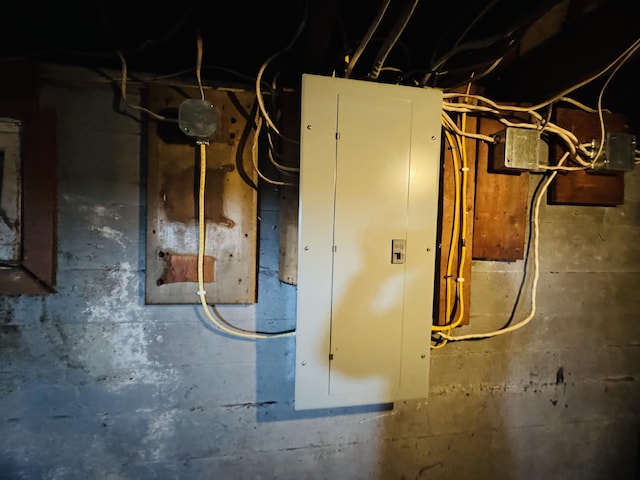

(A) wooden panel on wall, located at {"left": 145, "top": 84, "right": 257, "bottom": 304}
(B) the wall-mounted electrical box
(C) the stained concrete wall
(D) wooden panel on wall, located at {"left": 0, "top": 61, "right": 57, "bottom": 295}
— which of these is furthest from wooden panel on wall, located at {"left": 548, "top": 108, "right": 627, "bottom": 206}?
(D) wooden panel on wall, located at {"left": 0, "top": 61, "right": 57, "bottom": 295}

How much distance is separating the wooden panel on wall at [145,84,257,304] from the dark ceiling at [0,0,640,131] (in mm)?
135

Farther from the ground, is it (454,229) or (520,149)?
(520,149)

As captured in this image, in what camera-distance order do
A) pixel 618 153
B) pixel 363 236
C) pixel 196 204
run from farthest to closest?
pixel 618 153 < pixel 196 204 < pixel 363 236

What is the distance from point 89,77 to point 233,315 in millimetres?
919

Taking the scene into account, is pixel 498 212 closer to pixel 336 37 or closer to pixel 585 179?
pixel 585 179

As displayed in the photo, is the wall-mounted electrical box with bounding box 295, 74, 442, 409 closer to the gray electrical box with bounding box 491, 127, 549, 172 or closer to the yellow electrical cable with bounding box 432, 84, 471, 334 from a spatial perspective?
the yellow electrical cable with bounding box 432, 84, 471, 334

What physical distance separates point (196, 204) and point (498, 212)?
3.70ft

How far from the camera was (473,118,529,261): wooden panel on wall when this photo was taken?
1147 mm

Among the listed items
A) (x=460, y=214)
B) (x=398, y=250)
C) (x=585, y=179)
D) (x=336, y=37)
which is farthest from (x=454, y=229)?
(x=336, y=37)

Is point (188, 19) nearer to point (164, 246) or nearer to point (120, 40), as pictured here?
point (120, 40)

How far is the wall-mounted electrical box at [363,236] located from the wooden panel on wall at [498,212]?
0.36 m

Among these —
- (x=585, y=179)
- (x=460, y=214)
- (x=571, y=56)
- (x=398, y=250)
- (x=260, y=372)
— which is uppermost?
(x=571, y=56)

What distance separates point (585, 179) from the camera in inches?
46.9

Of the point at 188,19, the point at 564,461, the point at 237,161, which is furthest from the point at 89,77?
the point at 564,461
